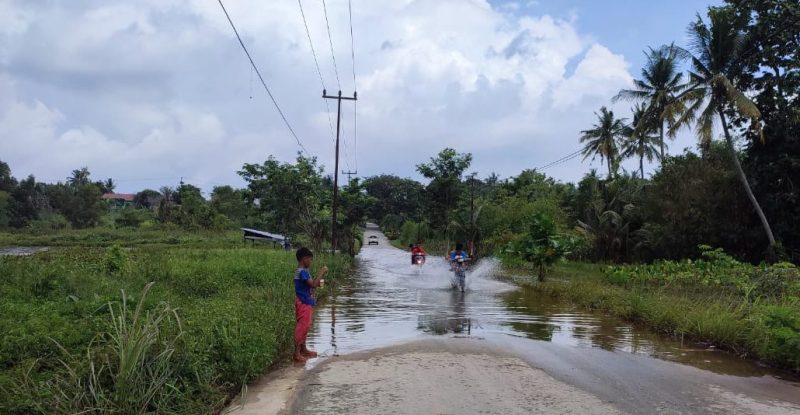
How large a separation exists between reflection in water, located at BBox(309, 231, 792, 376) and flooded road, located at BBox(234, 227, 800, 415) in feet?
0.12

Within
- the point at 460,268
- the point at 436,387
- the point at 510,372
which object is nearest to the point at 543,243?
the point at 460,268

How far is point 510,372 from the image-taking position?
302 inches

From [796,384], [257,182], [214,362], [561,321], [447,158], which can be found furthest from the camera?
[447,158]

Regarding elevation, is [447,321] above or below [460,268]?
below

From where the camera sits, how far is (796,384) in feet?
25.0

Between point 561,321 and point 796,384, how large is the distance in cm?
557

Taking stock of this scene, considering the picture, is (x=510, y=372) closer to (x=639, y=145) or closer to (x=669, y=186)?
(x=669, y=186)

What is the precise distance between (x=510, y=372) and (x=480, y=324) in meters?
4.53

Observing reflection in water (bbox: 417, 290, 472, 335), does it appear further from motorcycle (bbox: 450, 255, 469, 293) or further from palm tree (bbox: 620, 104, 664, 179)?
palm tree (bbox: 620, 104, 664, 179)

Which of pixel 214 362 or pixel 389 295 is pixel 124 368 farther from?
pixel 389 295

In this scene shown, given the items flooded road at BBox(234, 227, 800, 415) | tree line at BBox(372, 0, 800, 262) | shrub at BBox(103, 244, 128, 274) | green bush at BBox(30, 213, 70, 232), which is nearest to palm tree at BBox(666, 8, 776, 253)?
tree line at BBox(372, 0, 800, 262)

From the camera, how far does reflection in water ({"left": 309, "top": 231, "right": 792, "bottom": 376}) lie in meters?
9.59

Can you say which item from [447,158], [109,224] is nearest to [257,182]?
[447,158]

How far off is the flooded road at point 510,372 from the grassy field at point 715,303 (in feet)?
1.18
